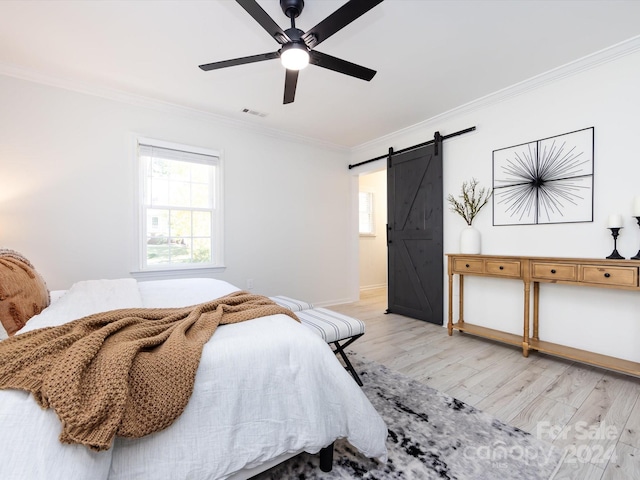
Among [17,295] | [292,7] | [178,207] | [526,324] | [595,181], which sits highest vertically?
[292,7]

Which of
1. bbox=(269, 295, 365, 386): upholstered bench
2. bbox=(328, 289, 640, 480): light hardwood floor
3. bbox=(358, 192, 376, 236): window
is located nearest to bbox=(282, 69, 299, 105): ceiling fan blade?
bbox=(269, 295, 365, 386): upholstered bench

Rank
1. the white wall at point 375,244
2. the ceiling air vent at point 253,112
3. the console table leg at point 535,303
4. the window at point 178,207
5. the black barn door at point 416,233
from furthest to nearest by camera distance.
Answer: the white wall at point 375,244 → the black barn door at point 416,233 → the ceiling air vent at point 253,112 → the window at point 178,207 → the console table leg at point 535,303

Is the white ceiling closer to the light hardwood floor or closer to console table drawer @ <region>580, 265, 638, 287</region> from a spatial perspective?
console table drawer @ <region>580, 265, 638, 287</region>

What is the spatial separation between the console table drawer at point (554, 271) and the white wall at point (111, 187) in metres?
2.81

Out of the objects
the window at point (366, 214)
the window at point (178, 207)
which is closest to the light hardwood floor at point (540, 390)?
the window at point (178, 207)

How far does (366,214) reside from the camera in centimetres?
635

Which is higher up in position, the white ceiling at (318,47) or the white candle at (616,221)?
the white ceiling at (318,47)

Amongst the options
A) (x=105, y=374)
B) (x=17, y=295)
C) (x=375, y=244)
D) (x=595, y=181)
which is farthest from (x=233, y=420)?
(x=375, y=244)

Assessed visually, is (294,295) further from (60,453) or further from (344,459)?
(60,453)

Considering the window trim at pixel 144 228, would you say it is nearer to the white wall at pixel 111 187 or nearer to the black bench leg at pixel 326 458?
the white wall at pixel 111 187

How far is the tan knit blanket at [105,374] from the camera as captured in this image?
0.81 meters

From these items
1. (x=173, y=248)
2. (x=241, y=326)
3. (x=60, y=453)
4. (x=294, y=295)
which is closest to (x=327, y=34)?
(x=241, y=326)

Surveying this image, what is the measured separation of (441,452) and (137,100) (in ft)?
13.3

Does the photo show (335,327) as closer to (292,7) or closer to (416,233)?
(292,7)
